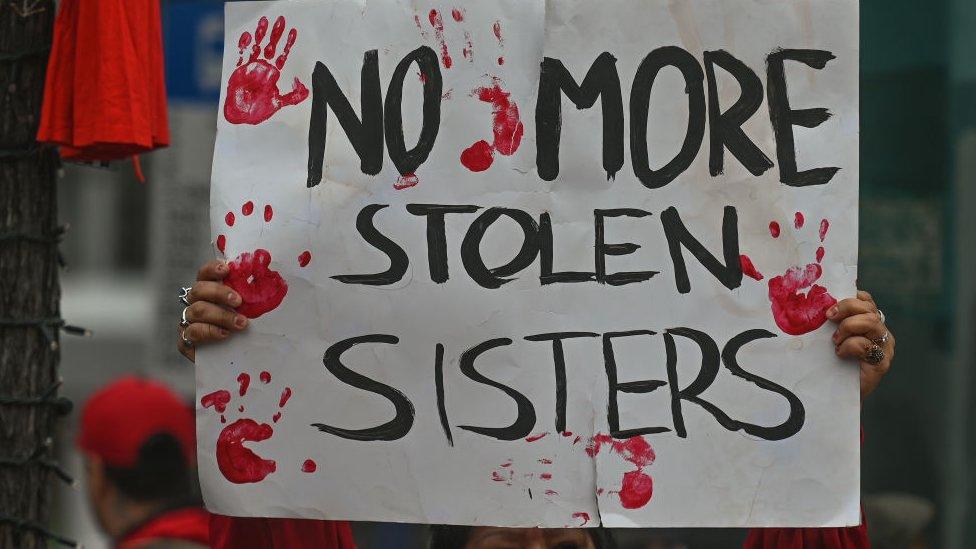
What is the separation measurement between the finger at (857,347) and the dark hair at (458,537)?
72 cm

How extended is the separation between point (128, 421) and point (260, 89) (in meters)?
2.00

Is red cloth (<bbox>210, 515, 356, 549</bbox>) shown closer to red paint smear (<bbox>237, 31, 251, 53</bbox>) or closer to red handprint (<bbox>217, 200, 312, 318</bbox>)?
red handprint (<bbox>217, 200, 312, 318</bbox>)

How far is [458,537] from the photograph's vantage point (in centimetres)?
305

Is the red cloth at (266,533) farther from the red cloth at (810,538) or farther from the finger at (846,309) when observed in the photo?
the finger at (846,309)

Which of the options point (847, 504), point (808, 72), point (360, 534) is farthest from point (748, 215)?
point (360, 534)

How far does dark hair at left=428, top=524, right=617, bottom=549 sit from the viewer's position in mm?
3031

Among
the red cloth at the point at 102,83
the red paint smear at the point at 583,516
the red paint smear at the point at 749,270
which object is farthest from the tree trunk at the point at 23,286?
the red paint smear at the point at 749,270

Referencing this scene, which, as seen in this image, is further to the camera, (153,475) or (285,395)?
(153,475)

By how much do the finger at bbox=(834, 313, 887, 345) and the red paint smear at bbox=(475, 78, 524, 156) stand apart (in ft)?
2.40

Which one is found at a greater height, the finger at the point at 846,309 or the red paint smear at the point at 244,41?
the red paint smear at the point at 244,41

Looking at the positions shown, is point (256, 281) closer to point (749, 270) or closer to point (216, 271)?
point (216, 271)

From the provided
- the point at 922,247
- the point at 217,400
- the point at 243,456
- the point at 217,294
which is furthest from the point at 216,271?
the point at 922,247

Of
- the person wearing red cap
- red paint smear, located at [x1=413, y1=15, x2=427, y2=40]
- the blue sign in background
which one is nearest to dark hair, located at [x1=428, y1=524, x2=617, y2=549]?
red paint smear, located at [x1=413, y1=15, x2=427, y2=40]

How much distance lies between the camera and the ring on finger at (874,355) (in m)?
2.62
